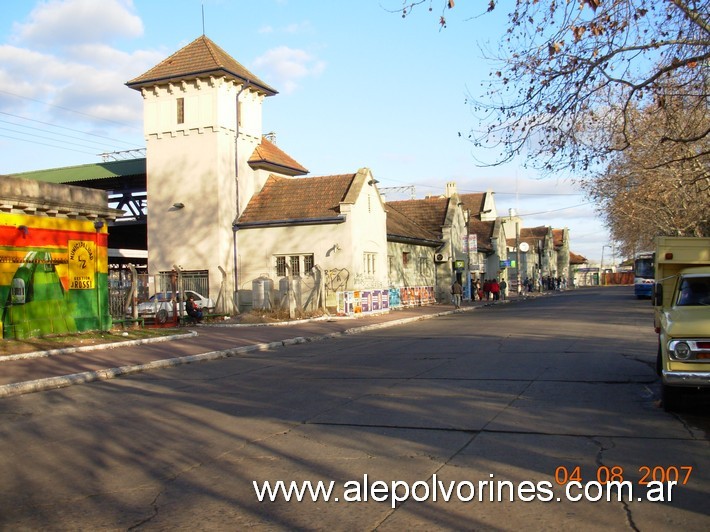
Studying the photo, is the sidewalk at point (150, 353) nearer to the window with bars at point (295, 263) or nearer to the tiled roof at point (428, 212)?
the window with bars at point (295, 263)

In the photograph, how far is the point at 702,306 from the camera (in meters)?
9.38

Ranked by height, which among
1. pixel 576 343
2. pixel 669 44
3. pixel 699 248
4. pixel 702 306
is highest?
pixel 669 44

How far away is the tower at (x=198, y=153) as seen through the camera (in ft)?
112

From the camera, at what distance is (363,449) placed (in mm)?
7434

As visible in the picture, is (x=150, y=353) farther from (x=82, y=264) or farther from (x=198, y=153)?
(x=198, y=153)

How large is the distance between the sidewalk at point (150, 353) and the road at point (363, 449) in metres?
0.63

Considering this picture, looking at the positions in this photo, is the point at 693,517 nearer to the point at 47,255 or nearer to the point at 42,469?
the point at 42,469

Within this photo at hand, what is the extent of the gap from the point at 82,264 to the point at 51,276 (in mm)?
1477

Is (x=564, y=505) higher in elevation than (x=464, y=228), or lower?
lower

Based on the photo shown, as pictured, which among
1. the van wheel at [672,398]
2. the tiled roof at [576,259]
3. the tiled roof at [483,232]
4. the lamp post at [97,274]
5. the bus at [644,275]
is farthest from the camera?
the tiled roof at [576,259]

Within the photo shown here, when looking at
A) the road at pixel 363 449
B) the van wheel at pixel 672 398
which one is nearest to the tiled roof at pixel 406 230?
the road at pixel 363 449

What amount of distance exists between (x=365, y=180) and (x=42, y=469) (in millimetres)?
29053

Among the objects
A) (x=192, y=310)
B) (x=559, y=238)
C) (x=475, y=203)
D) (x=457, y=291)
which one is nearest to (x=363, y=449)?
(x=192, y=310)

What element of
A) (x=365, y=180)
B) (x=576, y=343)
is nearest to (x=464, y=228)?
(x=365, y=180)
